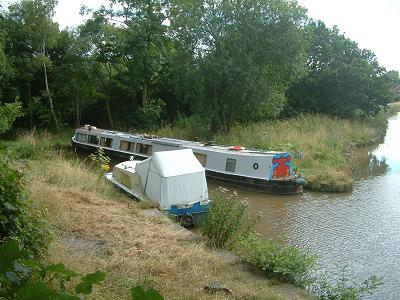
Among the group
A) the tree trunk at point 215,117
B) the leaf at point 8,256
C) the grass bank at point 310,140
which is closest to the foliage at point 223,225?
the leaf at point 8,256

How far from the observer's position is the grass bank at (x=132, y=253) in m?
4.96

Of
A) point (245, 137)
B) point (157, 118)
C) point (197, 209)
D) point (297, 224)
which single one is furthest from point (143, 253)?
point (157, 118)

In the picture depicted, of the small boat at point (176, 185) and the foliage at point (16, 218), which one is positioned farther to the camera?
the small boat at point (176, 185)

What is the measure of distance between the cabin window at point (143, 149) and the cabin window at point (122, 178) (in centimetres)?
507

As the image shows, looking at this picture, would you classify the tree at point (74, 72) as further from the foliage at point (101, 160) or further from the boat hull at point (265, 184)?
the foliage at point (101, 160)

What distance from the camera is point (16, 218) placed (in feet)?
13.8

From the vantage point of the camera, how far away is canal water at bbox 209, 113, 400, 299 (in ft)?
27.8

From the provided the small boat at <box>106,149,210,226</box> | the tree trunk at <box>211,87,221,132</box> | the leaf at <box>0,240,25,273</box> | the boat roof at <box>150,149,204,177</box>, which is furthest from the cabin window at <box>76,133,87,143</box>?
the leaf at <box>0,240,25,273</box>

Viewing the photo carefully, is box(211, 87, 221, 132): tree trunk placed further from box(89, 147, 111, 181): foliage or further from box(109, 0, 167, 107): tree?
box(89, 147, 111, 181): foliage

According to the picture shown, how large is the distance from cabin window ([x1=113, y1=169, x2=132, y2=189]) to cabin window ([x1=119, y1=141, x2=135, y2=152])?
5.79m

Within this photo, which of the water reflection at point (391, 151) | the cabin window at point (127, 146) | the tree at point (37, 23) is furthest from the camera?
the tree at point (37, 23)

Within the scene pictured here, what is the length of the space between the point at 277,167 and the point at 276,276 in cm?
827

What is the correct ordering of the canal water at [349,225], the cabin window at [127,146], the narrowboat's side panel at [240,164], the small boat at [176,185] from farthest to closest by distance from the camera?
the cabin window at [127,146]
the narrowboat's side panel at [240,164]
the small boat at [176,185]
the canal water at [349,225]

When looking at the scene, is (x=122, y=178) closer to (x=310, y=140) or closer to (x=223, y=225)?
(x=223, y=225)
